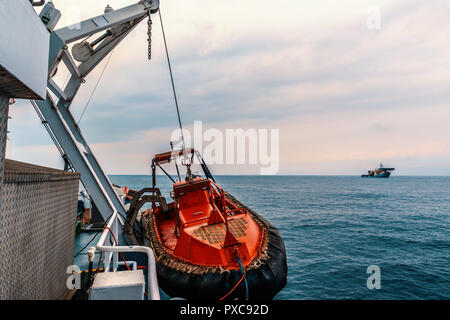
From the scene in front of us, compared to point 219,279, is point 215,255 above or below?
above

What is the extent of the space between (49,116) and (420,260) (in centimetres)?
2228

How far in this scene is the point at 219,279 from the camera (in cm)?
799

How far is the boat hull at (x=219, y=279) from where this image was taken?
7950 mm

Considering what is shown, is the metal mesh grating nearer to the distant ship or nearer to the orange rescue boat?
the orange rescue boat

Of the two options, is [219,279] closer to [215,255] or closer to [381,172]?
[215,255]

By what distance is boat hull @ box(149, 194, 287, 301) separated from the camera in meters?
7.95

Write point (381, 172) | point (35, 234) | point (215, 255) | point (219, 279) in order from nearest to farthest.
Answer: point (35, 234) → point (219, 279) → point (215, 255) → point (381, 172)

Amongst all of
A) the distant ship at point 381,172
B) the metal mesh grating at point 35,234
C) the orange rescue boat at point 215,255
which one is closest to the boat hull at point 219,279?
the orange rescue boat at point 215,255

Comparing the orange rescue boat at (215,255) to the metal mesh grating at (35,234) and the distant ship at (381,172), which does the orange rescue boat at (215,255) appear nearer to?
the metal mesh grating at (35,234)

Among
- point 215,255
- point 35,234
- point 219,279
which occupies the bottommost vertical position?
point 219,279

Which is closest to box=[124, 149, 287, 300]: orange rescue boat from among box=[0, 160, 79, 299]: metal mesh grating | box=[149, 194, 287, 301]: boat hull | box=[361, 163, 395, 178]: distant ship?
box=[149, 194, 287, 301]: boat hull

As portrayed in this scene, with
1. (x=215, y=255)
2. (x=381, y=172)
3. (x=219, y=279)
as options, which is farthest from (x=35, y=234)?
(x=381, y=172)

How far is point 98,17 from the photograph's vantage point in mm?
8414

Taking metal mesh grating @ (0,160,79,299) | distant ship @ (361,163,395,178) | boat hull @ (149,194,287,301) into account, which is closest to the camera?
metal mesh grating @ (0,160,79,299)
